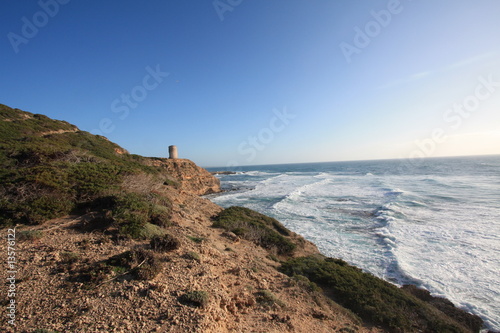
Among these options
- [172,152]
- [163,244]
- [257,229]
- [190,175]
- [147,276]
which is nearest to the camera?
[147,276]

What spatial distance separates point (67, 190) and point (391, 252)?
15798 mm

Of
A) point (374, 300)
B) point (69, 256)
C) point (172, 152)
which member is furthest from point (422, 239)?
point (172, 152)

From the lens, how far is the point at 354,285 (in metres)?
7.71

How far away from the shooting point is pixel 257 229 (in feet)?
41.0

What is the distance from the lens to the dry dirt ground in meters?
3.86

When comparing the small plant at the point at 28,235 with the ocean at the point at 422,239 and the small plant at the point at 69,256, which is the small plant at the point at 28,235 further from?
the ocean at the point at 422,239

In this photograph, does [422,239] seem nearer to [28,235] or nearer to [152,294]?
A: [152,294]

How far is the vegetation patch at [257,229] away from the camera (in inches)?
444

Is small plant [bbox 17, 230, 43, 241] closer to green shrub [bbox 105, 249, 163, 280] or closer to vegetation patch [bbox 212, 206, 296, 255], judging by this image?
green shrub [bbox 105, 249, 163, 280]

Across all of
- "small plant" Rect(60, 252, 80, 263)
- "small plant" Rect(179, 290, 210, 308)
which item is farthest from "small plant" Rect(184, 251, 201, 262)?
"small plant" Rect(60, 252, 80, 263)

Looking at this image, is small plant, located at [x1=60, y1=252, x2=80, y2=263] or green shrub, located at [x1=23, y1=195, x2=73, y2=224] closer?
small plant, located at [x1=60, y1=252, x2=80, y2=263]

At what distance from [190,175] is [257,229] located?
2802 cm

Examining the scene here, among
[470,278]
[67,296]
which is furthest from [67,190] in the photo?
[470,278]

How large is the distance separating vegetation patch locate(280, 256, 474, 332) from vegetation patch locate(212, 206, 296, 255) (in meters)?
2.28
